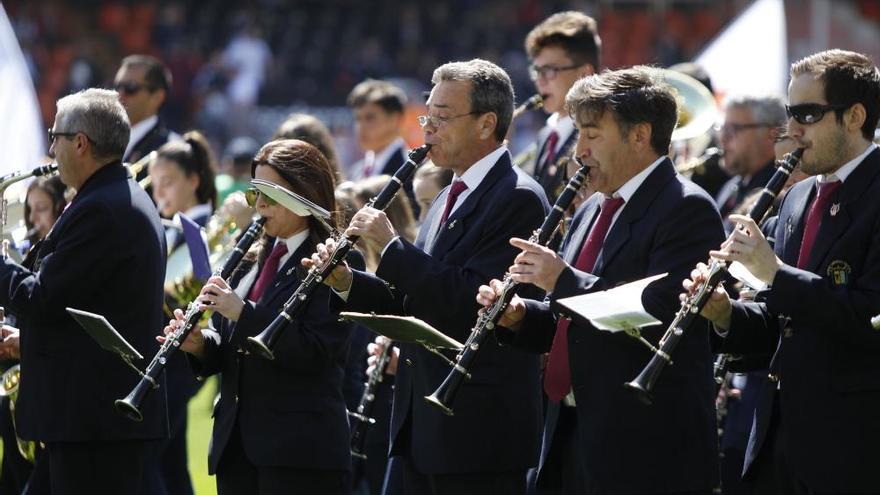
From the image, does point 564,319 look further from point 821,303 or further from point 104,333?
Answer: point 104,333

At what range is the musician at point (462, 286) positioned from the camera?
513 cm

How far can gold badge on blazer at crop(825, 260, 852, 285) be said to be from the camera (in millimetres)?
4578

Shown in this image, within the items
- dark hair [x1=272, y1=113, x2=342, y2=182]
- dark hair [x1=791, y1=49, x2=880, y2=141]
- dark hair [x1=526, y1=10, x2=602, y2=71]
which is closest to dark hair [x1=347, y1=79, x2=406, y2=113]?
dark hair [x1=272, y1=113, x2=342, y2=182]

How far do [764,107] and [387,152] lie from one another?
3084 mm

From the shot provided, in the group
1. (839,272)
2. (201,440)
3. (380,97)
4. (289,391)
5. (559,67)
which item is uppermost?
(559,67)

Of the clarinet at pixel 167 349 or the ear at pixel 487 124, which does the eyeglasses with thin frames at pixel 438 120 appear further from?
the clarinet at pixel 167 349

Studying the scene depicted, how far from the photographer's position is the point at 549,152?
24.8ft

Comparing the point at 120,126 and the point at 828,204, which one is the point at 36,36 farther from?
the point at 828,204

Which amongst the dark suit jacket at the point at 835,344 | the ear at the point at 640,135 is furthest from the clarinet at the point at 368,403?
the dark suit jacket at the point at 835,344

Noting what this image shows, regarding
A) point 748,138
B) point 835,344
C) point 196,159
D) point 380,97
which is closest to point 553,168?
point 748,138

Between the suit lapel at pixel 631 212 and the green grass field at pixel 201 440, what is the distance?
486cm

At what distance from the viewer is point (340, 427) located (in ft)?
18.4

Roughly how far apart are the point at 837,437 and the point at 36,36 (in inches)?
965

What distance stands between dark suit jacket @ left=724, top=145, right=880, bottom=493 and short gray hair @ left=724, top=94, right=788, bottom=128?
9.53 feet
